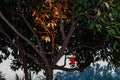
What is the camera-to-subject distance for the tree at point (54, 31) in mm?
16075

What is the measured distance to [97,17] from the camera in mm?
13008

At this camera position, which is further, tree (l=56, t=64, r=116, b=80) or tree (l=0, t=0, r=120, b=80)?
tree (l=56, t=64, r=116, b=80)

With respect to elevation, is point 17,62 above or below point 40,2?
below

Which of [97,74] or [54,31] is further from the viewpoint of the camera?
[97,74]

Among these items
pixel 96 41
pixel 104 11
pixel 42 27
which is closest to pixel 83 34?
pixel 96 41

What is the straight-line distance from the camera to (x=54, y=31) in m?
20.9

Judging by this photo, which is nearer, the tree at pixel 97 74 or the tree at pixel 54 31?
the tree at pixel 54 31

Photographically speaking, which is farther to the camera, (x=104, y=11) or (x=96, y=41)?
(x=96, y=41)

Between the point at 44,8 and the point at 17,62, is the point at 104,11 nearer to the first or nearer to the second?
the point at 44,8

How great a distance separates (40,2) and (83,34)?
2.87 meters

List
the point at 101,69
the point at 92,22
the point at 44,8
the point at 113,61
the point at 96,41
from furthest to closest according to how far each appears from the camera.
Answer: the point at 101,69 → the point at 113,61 → the point at 96,41 → the point at 44,8 → the point at 92,22

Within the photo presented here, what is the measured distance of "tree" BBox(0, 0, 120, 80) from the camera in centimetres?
1608

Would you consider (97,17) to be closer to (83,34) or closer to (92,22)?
(92,22)

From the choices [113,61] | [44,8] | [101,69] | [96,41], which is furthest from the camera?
[101,69]
